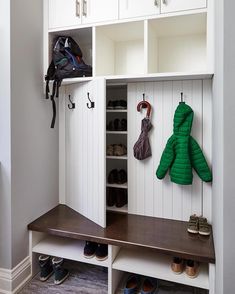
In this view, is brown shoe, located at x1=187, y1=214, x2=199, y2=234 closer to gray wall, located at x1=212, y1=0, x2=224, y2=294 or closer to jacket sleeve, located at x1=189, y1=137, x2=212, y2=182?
jacket sleeve, located at x1=189, y1=137, x2=212, y2=182

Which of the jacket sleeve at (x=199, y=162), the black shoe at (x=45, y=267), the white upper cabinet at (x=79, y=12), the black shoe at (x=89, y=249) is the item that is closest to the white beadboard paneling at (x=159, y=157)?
the jacket sleeve at (x=199, y=162)

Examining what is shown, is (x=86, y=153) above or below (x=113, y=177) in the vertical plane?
above

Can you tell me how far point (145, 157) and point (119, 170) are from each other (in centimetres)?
35

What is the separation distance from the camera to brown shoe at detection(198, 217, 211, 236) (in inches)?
67.1

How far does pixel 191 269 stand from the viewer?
61.9 inches

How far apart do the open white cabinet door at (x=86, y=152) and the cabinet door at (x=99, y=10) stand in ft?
1.48

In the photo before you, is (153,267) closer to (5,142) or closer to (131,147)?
(131,147)

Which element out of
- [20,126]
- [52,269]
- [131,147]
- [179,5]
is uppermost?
[179,5]

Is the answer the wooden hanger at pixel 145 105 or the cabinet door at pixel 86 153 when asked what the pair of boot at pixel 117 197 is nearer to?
the cabinet door at pixel 86 153

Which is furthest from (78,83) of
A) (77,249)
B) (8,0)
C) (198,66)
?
(77,249)

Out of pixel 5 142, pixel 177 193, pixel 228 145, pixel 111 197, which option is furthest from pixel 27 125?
pixel 228 145

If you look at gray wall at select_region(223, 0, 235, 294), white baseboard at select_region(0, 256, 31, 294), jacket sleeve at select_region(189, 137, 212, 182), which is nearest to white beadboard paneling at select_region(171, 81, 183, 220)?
jacket sleeve at select_region(189, 137, 212, 182)

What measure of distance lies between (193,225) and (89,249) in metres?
0.77

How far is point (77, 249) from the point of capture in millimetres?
1909
